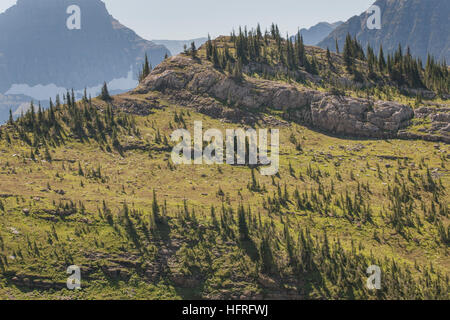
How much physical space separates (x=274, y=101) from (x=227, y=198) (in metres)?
42.3

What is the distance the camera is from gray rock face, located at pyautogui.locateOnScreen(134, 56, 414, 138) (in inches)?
2842

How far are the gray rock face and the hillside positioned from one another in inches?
14.4

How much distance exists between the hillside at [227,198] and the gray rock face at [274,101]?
366mm

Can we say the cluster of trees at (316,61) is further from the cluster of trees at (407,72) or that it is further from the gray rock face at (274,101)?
the gray rock face at (274,101)

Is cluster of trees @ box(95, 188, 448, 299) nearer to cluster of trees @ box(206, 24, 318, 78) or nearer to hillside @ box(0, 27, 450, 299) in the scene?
hillside @ box(0, 27, 450, 299)

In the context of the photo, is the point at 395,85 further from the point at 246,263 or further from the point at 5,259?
the point at 5,259

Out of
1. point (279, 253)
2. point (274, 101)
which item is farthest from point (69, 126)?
point (279, 253)

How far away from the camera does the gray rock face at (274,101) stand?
72.2m

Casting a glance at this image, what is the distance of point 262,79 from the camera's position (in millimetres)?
91875

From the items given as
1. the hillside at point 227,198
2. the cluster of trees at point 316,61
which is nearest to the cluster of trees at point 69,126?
the hillside at point 227,198

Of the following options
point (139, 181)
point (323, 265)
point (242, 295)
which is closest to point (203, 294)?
point (242, 295)

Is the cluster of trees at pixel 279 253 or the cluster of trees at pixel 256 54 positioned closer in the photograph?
the cluster of trees at pixel 279 253

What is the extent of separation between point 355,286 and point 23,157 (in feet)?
178

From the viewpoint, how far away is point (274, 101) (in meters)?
82.8
